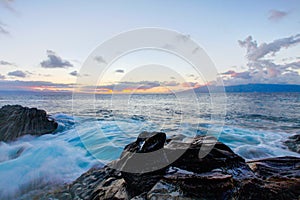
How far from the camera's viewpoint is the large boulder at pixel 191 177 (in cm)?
269

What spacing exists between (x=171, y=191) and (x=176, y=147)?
3.84 feet

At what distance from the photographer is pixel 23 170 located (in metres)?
5.94

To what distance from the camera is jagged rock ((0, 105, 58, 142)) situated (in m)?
9.31

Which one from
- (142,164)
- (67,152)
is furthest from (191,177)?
(67,152)

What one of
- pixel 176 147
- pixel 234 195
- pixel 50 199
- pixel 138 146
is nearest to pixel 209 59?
pixel 176 147

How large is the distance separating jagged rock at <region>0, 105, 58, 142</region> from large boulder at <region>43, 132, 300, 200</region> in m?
6.67

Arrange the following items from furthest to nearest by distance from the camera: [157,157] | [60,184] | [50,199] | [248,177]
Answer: [60,184] < [50,199] < [157,157] < [248,177]

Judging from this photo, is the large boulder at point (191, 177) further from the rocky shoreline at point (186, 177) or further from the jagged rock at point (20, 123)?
the jagged rock at point (20, 123)

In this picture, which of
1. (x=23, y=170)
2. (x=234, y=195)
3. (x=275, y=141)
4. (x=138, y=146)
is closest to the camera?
(x=234, y=195)

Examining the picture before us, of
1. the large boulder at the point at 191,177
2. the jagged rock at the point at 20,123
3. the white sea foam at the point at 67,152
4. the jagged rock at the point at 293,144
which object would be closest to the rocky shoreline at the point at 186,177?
the large boulder at the point at 191,177

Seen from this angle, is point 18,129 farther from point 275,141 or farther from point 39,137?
point 275,141

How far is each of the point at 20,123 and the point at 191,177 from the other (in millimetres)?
10516

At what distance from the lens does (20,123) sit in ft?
32.4

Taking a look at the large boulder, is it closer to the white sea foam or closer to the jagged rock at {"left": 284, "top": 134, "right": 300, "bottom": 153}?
the white sea foam
